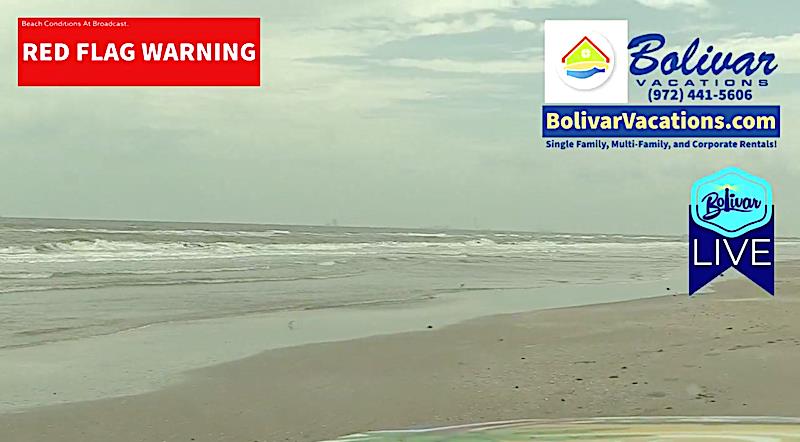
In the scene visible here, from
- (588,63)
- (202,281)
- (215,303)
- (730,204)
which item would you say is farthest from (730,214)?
(202,281)

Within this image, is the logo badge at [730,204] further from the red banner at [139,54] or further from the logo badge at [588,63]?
the red banner at [139,54]

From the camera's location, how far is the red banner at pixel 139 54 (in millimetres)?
10016

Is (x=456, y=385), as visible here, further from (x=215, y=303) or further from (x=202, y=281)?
(x=202, y=281)

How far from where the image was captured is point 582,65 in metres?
9.55

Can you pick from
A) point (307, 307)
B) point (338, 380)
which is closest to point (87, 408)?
point (338, 380)

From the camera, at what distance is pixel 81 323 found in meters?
8.23

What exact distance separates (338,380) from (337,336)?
2.04m

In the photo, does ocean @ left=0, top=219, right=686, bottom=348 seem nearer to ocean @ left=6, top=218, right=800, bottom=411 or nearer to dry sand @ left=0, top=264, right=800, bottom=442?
ocean @ left=6, top=218, right=800, bottom=411

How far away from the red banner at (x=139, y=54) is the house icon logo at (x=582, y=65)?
367 cm

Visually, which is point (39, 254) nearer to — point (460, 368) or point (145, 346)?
point (145, 346)

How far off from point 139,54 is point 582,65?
5.37 meters

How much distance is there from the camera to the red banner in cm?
1002

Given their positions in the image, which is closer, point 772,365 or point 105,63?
point 772,365

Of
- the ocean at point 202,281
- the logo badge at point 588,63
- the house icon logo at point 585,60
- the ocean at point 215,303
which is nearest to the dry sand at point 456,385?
the ocean at point 215,303
